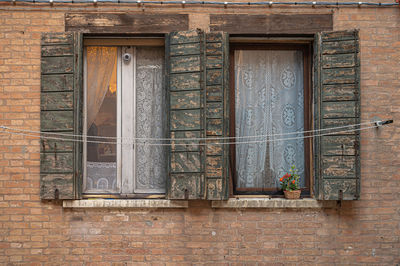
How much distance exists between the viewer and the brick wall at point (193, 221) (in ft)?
14.2

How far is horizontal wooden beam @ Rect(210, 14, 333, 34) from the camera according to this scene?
4387 mm

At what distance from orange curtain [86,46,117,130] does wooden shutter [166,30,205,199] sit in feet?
2.61

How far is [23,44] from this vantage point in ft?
14.4

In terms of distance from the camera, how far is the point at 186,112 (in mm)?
4285

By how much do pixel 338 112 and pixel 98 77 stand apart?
2.87 m

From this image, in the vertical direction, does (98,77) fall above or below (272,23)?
below

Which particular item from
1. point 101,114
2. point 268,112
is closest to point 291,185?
point 268,112

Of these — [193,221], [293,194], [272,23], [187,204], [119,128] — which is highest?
[272,23]

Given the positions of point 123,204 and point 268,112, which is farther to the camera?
point 268,112

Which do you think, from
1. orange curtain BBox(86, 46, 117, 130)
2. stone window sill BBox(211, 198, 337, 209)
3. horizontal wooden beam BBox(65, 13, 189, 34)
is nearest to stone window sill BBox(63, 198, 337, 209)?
stone window sill BBox(211, 198, 337, 209)

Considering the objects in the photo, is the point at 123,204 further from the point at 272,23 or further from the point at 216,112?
the point at 272,23

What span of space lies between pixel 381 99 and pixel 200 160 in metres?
2.24

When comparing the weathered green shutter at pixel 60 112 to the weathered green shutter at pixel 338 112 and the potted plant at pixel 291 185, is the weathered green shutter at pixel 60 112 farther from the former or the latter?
the weathered green shutter at pixel 338 112

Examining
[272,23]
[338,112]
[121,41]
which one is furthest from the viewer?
[121,41]
